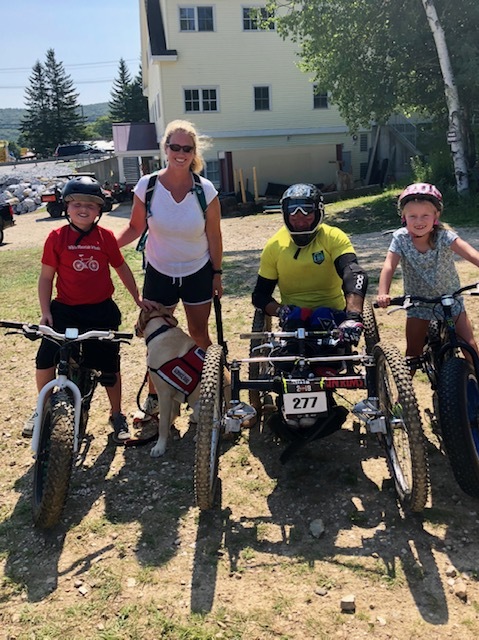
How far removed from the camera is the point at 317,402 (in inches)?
132

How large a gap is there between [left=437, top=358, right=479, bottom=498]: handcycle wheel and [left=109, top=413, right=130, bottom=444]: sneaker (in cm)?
228

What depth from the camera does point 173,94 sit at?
25391 millimetres

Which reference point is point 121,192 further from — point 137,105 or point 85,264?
point 137,105

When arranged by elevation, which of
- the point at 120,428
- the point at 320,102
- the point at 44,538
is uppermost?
the point at 320,102

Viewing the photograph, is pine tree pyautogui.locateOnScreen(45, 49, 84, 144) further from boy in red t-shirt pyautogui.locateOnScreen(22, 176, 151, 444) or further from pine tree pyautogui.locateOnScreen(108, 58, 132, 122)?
boy in red t-shirt pyautogui.locateOnScreen(22, 176, 151, 444)

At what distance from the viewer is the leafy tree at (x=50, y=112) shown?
213 feet

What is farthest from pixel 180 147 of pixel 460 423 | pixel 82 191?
pixel 460 423

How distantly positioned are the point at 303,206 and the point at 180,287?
42.2 inches

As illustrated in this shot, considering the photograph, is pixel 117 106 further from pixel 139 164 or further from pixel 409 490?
pixel 409 490

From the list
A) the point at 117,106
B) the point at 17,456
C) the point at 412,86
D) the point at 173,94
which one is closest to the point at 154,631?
the point at 17,456

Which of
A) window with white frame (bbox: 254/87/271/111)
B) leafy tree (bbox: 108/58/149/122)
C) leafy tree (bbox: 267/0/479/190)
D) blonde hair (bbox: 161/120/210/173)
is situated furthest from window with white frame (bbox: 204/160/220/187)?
leafy tree (bbox: 108/58/149/122)

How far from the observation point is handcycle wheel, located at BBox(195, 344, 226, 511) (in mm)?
3156

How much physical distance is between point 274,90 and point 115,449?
985 inches

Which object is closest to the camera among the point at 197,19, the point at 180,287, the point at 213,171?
the point at 180,287
